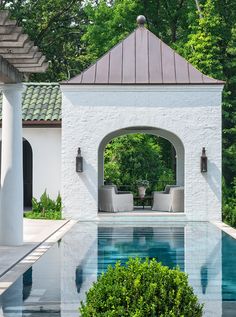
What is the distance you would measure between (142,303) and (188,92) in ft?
60.1

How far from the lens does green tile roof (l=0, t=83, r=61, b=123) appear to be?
25.6 m

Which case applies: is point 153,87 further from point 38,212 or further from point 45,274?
point 45,274

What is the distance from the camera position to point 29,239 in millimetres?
16703

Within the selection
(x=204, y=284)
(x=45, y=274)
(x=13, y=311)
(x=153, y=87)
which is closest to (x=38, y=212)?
(x=153, y=87)

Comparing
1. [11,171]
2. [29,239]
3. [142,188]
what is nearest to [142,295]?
[11,171]

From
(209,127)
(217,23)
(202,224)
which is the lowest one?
(202,224)

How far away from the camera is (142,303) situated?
5770 millimetres

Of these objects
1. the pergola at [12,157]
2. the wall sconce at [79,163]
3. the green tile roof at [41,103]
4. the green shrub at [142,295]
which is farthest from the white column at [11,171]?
the green tile roof at [41,103]

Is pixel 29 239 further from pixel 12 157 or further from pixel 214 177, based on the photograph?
pixel 214 177

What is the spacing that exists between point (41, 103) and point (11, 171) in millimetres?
11939

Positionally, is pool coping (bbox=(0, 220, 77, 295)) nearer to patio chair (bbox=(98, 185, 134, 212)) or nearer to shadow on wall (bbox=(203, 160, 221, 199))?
patio chair (bbox=(98, 185, 134, 212))

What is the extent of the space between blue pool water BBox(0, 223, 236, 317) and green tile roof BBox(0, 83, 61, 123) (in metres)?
5.70

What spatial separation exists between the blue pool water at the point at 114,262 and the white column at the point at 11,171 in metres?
1.02

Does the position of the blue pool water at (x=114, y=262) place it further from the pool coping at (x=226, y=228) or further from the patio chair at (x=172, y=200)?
the patio chair at (x=172, y=200)
